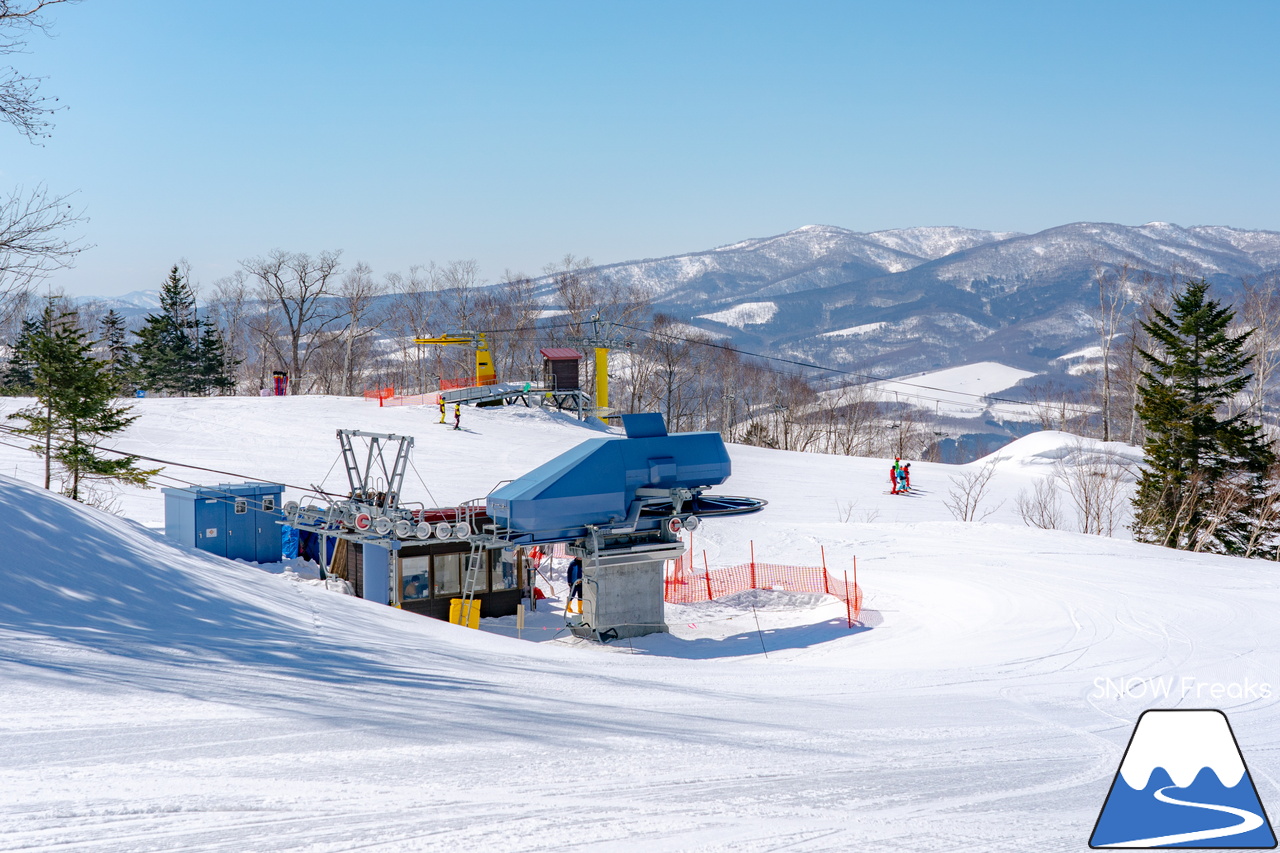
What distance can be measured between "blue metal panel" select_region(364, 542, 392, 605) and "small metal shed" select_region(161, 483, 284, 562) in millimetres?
2906

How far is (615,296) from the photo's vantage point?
7219 centimetres

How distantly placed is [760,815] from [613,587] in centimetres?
1291

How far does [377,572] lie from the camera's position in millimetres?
19188

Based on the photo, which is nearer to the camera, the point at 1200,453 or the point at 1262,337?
the point at 1200,453

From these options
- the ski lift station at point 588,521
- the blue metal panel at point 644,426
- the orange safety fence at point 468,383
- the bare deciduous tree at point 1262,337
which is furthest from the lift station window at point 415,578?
the bare deciduous tree at point 1262,337

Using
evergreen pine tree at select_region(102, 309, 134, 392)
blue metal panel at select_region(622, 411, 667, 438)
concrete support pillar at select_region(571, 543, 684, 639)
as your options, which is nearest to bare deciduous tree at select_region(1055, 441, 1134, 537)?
concrete support pillar at select_region(571, 543, 684, 639)

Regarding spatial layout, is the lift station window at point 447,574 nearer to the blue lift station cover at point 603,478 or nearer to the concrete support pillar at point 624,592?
the blue lift station cover at point 603,478

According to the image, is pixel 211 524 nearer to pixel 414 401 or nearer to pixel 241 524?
pixel 241 524

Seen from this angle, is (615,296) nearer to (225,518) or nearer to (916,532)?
(916,532)

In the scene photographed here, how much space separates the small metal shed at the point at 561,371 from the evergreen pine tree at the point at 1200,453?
93.0 ft

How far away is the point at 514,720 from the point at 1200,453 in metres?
31.9

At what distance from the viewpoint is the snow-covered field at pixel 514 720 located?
15.5 ft

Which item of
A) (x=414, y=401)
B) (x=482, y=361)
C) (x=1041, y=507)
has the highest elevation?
(x=482, y=361)

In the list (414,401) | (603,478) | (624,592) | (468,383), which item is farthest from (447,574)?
(468,383)
